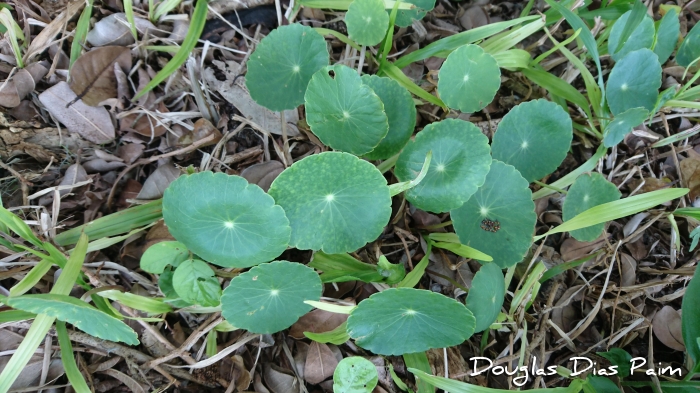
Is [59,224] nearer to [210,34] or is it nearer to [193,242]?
[193,242]

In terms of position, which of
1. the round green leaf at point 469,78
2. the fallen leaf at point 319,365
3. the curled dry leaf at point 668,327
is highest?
the round green leaf at point 469,78

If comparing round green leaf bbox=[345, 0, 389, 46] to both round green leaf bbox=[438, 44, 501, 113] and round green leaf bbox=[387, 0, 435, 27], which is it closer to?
round green leaf bbox=[387, 0, 435, 27]

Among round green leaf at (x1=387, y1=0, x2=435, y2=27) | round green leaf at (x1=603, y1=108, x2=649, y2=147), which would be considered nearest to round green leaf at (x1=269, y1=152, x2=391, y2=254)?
round green leaf at (x1=387, y1=0, x2=435, y2=27)

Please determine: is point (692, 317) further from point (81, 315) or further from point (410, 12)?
point (81, 315)

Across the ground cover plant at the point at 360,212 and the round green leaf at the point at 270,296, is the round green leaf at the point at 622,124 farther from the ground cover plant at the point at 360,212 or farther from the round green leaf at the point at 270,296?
the round green leaf at the point at 270,296

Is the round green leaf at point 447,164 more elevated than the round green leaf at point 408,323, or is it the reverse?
the round green leaf at point 447,164

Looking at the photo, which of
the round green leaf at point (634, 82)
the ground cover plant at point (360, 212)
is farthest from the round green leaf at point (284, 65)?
the round green leaf at point (634, 82)

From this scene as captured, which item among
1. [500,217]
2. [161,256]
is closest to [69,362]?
[161,256]
